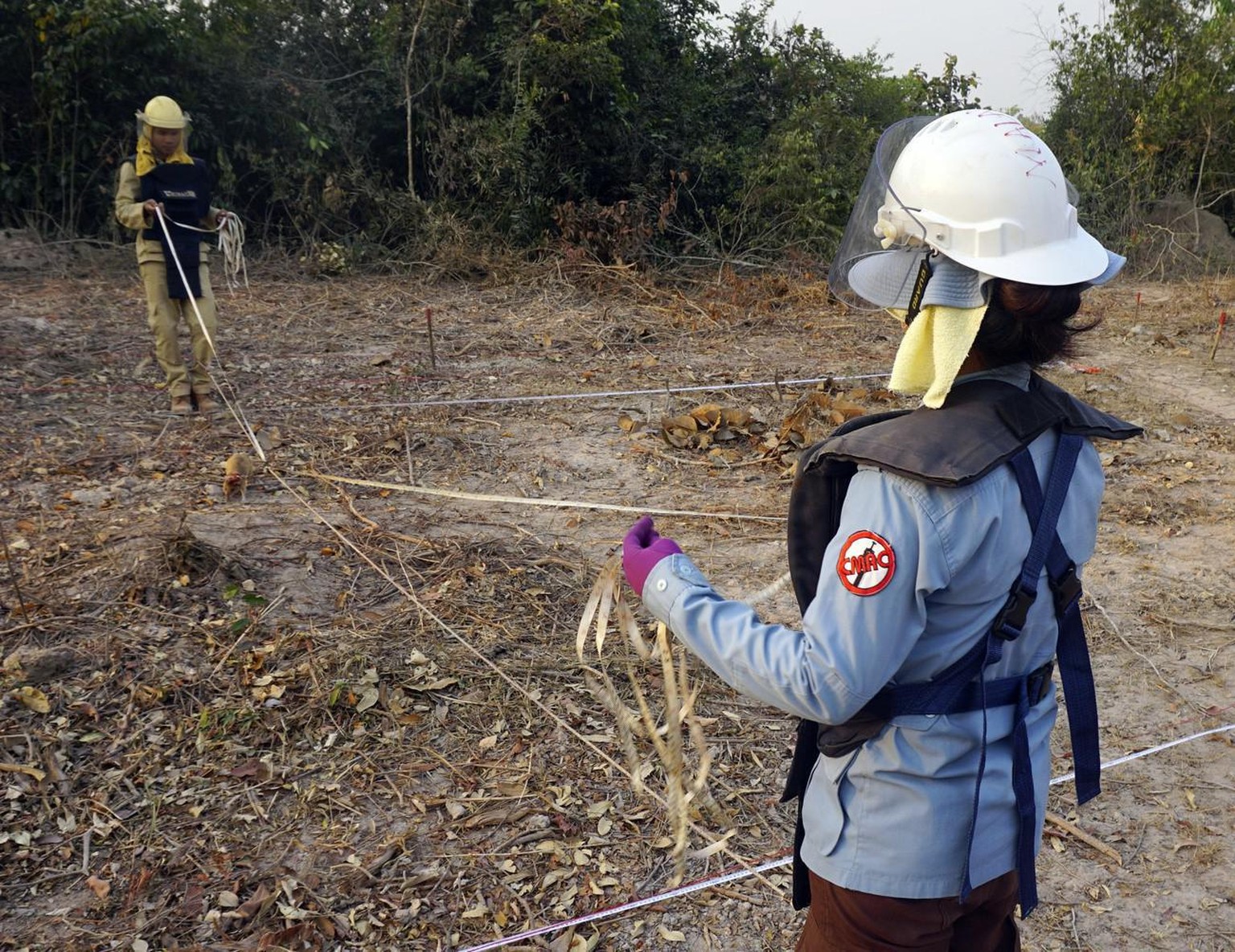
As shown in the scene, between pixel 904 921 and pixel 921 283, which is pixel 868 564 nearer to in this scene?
pixel 921 283

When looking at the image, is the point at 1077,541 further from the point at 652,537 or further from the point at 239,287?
the point at 239,287

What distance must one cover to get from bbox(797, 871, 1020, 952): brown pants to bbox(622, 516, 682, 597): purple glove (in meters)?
0.53

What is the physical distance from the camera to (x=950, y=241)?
143 cm

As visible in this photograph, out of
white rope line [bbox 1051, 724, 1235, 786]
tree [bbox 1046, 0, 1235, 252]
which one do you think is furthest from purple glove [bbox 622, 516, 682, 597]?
tree [bbox 1046, 0, 1235, 252]

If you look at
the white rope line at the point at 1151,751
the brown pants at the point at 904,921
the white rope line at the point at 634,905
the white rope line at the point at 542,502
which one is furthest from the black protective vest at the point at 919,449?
the white rope line at the point at 1151,751

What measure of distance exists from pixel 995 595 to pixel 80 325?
858 centimetres

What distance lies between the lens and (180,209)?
617 cm

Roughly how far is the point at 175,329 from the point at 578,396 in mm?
2476

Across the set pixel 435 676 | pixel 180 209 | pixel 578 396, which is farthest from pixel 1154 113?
pixel 435 676

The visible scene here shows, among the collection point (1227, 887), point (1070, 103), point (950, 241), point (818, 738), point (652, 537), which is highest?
point (1070, 103)

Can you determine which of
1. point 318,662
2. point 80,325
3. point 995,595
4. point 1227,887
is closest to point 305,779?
point 318,662

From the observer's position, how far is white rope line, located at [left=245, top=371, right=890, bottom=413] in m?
6.54

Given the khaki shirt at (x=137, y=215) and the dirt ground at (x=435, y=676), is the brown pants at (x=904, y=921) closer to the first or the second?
the dirt ground at (x=435, y=676)

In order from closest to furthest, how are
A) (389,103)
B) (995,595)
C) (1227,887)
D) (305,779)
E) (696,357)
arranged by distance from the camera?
(995,595) < (1227,887) < (305,779) < (696,357) < (389,103)
